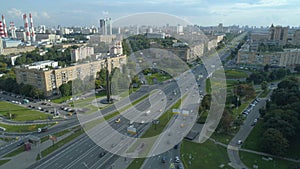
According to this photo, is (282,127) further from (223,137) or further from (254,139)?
(223,137)

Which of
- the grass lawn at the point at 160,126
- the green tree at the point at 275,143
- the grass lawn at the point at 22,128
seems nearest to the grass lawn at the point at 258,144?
the green tree at the point at 275,143

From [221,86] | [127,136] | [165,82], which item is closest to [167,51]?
[165,82]

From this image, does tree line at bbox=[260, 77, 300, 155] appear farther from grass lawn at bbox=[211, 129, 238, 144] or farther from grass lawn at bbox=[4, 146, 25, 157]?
grass lawn at bbox=[4, 146, 25, 157]

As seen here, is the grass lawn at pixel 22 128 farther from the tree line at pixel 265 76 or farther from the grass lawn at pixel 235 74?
the grass lawn at pixel 235 74

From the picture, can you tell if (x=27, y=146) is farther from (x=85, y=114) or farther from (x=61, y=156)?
(x=85, y=114)

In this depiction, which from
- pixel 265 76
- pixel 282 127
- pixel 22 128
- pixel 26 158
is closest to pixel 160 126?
pixel 282 127

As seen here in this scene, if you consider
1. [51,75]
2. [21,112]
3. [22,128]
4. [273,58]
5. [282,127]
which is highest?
[273,58]
